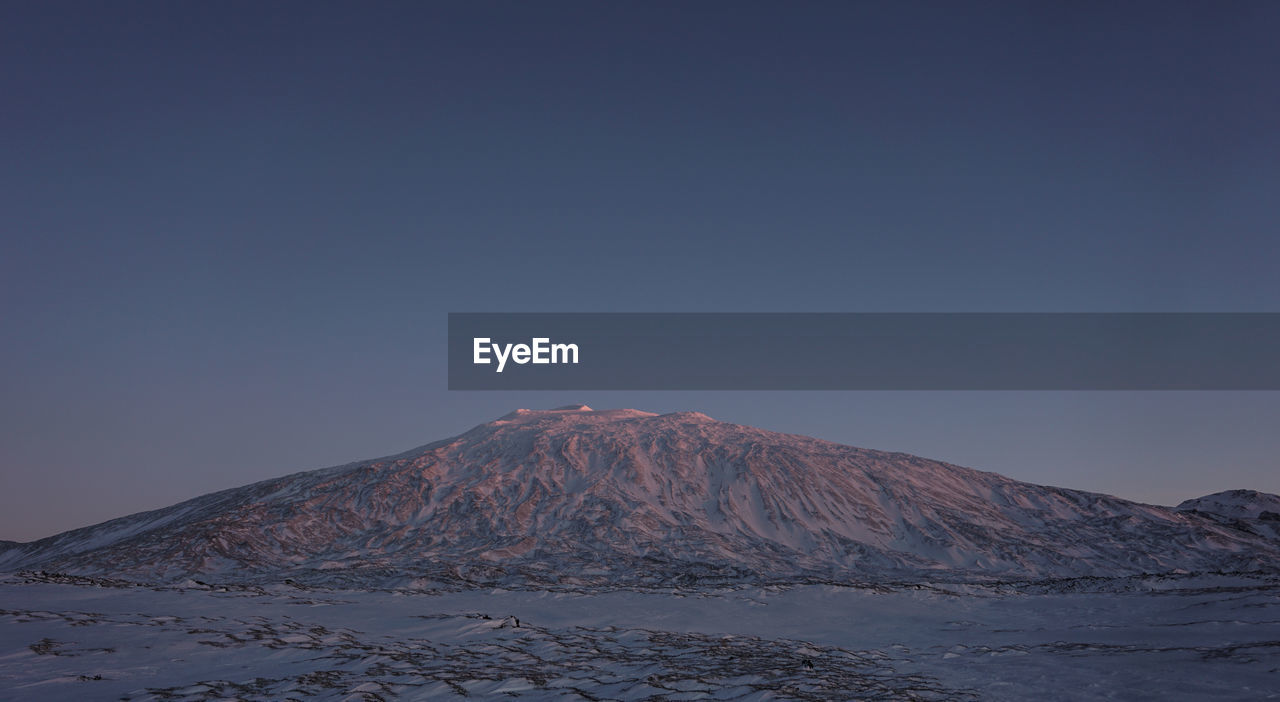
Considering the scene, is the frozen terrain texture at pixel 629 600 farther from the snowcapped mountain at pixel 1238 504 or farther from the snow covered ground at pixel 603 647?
the snowcapped mountain at pixel 1238 504

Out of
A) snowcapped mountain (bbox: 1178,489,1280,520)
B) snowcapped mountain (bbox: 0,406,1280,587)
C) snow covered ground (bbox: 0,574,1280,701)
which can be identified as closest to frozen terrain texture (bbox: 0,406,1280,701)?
snow covered ground (bbox: 0,574,1280,701)

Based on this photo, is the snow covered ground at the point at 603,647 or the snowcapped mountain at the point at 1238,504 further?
the snowcapped mountain at the point at 1238,504

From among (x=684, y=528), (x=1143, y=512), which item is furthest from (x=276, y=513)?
(x=1143, y=512)

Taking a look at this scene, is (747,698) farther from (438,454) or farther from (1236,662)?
(438,454)

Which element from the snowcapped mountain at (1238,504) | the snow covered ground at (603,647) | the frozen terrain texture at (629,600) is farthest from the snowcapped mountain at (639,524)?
the snow covered ground at (603,647)

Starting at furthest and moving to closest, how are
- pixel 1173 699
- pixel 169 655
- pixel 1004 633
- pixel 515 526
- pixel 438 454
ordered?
pixel 438 454 < pixel 515 526 < pixel 1004 633 < pixel 169 655 < pixel 1173 699

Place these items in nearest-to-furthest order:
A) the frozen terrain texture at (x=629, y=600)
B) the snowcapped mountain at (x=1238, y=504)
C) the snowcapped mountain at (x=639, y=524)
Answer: the frozen terrain texture at (x=629, y=600)
the snowcapped mountain at (x=639, y=524)
the snowcapped mountain at (x=1238, y=504)

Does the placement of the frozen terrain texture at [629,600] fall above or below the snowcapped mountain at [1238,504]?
above

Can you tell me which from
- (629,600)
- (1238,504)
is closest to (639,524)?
(629,600)
